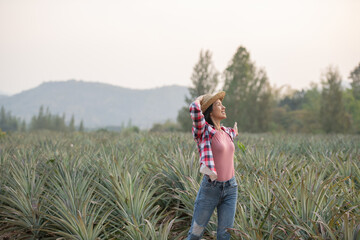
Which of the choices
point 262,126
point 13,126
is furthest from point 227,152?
point 13,126

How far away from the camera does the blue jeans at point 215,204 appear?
8.85 feet

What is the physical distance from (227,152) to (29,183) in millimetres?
3094

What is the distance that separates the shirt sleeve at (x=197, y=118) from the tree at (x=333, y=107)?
28.5 metres

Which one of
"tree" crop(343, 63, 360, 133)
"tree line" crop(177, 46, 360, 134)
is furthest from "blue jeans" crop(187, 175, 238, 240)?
"tree" crop(343, 63, 360, 133)

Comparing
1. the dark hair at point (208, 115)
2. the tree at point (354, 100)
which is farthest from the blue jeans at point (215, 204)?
the tree at point (354, 100)

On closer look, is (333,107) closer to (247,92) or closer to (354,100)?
(247,92)

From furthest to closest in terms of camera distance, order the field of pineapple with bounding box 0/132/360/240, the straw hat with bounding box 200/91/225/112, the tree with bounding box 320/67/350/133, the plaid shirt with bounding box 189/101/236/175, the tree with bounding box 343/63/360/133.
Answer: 1. the tree with bounding box 343/63/360/133
2. the tree with bounding box 320/67/350/133
3. the field of pineapple with bounding box 0/132/360/240
4. the straw hat with bounding box 200/91/225/112
5. the plaid shirt with bounding box 189/101/236/175

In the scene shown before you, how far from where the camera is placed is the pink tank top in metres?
2.69

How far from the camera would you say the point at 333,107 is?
28.6m

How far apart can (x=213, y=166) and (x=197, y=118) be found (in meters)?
0.42

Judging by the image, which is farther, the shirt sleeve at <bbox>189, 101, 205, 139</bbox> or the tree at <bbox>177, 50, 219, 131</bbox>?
the tree at <bbox>177, 50, 219, 131</bbox>

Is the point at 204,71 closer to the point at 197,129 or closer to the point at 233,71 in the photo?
the point at 233,71

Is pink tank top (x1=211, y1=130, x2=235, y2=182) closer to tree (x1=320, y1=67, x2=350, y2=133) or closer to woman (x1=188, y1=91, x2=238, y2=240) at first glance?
woman (x1=188, y1=91, x2=238, y2=240)

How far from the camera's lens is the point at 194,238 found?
2.80m
